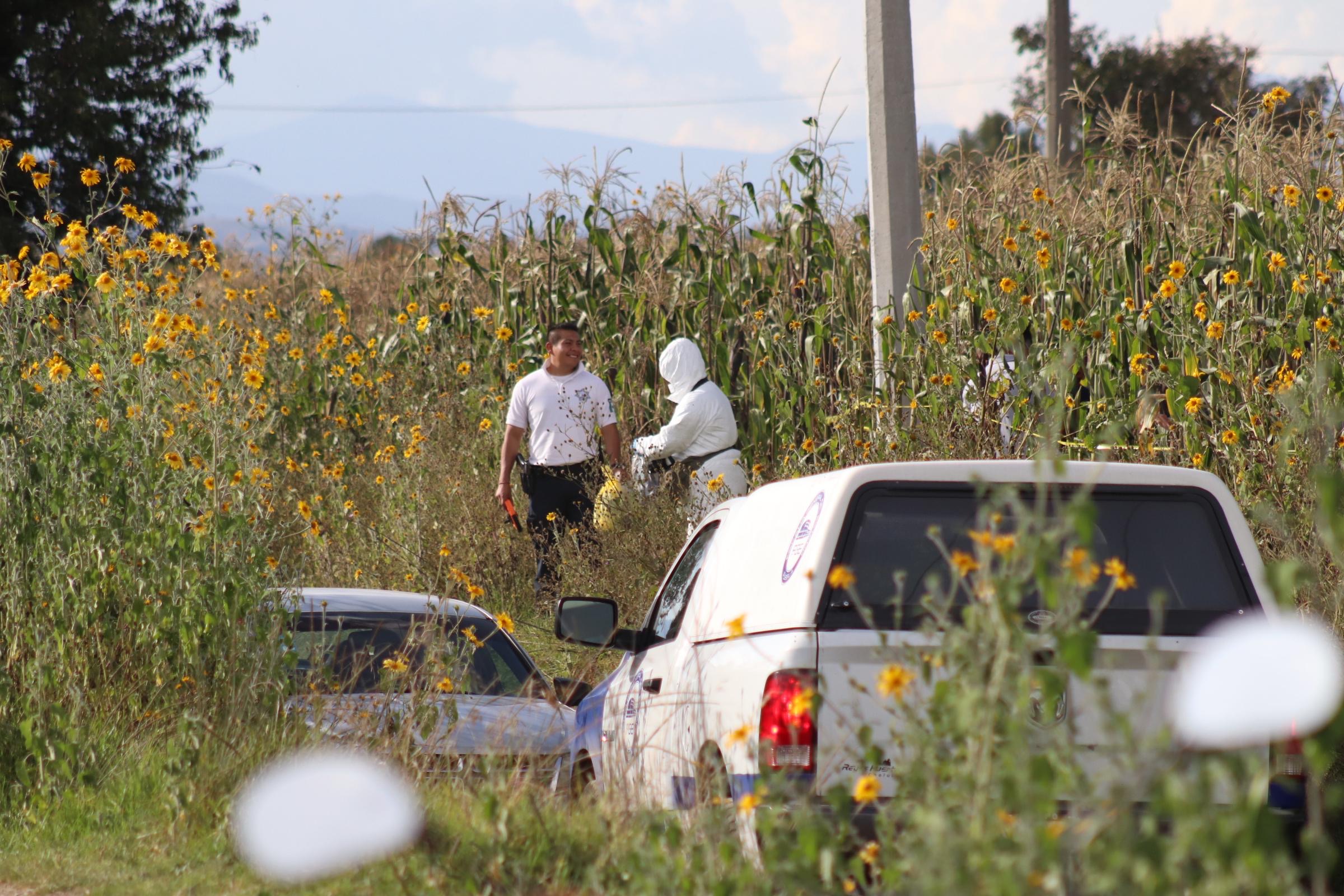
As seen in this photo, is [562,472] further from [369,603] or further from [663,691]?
[663,691]

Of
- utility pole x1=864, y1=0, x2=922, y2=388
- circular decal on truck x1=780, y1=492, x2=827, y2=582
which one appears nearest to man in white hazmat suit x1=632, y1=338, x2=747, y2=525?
utility pole x1=864, y1=0, x2=922, y2=388

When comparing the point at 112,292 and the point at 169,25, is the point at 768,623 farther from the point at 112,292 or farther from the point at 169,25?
the point at 169,25

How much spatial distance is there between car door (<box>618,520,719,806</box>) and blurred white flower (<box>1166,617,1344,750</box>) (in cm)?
160

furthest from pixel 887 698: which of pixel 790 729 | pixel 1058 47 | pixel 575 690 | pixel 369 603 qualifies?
pixel 1058 47

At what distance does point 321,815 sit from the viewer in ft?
14.3

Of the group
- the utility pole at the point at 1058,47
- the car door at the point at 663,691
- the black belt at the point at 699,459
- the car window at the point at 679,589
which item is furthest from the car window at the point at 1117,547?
the utility pole at the point at 1058,47

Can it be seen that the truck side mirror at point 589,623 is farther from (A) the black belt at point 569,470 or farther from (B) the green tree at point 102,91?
(B) the green tree at point 102,91

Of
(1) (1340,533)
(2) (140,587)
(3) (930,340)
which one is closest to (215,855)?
(2) (140,587)

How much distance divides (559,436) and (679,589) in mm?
4118

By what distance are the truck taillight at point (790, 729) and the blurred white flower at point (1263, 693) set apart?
1045 millimetres

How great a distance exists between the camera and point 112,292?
262 inches

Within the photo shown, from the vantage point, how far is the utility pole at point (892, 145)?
924 centimetres

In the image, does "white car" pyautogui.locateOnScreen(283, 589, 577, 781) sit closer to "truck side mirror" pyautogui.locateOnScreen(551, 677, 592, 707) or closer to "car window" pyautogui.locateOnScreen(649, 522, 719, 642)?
"truck side mirror" pyautogui.locateOnScreen(551, 677, 592, 707)

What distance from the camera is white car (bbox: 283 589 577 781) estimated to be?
4883 millimetres
